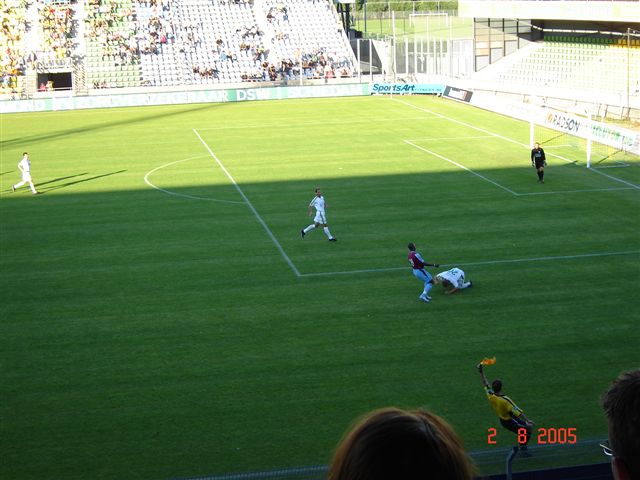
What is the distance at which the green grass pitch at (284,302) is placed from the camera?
13.5 meters

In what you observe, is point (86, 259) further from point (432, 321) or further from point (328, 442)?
point (328, 442)

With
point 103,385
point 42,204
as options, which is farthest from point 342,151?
point 103,385

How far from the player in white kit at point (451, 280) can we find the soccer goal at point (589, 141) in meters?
16.0

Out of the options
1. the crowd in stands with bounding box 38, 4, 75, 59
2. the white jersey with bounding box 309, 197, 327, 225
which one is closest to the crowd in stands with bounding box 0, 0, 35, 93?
the crowd in stands with bounding box 38, 4, 75, 59

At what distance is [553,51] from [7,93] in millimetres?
35590

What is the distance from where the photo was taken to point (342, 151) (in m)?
38.7

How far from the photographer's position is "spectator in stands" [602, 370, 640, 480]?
250cm

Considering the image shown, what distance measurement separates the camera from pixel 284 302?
19.6m

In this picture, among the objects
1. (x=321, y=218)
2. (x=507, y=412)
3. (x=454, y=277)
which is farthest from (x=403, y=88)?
(x=507, y=412)

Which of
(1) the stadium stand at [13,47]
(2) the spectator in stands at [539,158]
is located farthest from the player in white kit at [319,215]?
(1) the stadium stand at [13,47]

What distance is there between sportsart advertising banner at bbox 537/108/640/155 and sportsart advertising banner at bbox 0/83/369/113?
65.5 ft

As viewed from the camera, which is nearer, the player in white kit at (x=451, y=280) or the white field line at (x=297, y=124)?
the player in white kit at (x=451, y=280)

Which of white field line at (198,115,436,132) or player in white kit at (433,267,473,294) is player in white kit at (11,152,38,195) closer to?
white field line at (198,115,436,132)

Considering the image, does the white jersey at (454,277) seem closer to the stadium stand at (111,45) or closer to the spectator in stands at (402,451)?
the spectator in stands at (402,451)
